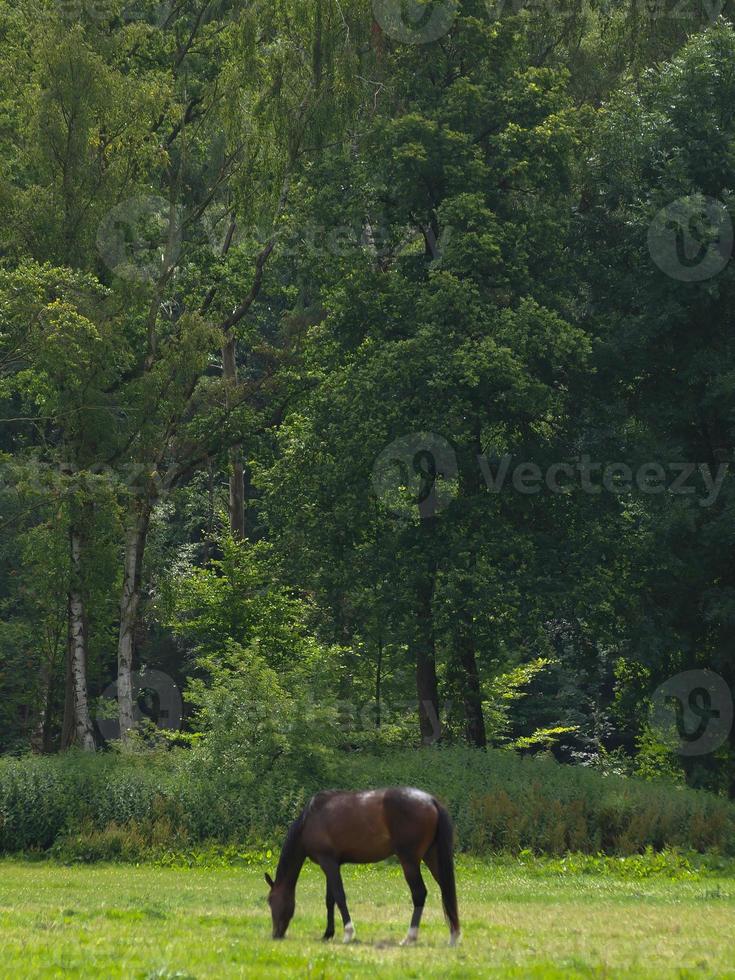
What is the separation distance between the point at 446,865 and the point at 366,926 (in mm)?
2327

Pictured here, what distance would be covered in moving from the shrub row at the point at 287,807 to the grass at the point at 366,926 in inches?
71.5

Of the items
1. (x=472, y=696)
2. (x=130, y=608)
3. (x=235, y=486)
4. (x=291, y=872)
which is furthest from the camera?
(x=235, y=486)

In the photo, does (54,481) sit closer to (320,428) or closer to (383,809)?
(320,428)

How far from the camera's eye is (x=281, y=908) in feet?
43.3

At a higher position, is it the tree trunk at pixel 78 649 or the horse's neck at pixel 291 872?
the tree trunk at pixel 78 649

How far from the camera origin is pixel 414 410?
32375 mm

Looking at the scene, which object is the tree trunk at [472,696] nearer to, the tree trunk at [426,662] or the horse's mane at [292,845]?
the tree trunk at [426,662]

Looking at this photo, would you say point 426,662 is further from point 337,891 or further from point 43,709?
point 337,891

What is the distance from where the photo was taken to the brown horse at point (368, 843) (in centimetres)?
1288

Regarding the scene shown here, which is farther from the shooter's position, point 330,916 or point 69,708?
point 69,708

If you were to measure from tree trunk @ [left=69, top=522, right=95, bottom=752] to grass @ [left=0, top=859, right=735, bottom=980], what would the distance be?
9.26m

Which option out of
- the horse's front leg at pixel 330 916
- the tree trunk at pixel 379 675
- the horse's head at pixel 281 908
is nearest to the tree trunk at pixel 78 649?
the tree trunk at pixel 379 675

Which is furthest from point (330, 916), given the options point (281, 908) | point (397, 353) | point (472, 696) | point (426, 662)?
point (426, 662)

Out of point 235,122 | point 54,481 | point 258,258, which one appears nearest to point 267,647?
point 54,481
